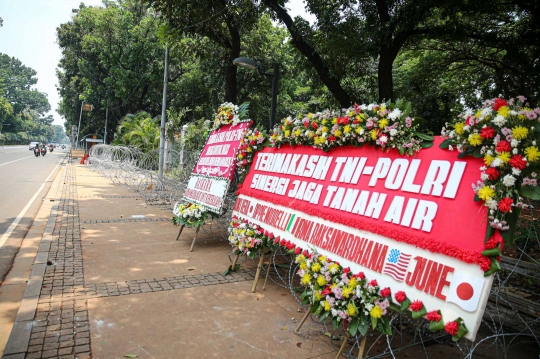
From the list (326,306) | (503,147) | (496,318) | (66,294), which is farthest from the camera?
(66,294)

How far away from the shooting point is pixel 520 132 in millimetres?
2305

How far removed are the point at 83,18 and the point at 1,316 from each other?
30.1m

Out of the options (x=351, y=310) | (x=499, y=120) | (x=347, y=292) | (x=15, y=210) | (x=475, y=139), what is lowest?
(x=15, y=210)

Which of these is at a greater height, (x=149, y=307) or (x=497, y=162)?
(x=497, y=162)

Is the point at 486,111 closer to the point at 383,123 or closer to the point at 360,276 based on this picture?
the point at 383,123

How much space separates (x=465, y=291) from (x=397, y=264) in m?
0.55

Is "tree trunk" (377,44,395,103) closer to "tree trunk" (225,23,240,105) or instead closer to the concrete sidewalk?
"tree trunk" (225,23,240,105)

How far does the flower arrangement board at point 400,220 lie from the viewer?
2434 millimetres

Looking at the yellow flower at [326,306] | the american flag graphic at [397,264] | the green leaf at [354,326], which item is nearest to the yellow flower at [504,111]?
the american flag graphic at [397,264]

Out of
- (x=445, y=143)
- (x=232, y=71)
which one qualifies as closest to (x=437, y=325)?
(x=445, y=143)

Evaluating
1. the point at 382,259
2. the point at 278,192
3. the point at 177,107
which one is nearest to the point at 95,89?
the point at 177,107

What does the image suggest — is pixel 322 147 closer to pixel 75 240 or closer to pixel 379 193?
pixel 379 193

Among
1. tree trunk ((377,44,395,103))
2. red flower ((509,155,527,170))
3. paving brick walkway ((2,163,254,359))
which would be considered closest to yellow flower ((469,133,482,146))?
red flower ((509,155,527,170))

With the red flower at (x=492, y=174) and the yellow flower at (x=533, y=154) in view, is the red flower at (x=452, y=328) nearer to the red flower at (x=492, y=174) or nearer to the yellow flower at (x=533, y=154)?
the red flower at (x=492, y=174)
